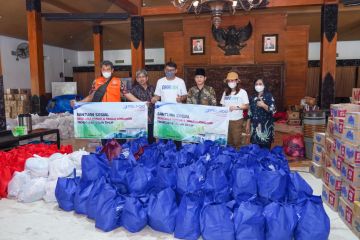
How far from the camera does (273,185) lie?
2223mm

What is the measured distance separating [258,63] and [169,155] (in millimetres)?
6009

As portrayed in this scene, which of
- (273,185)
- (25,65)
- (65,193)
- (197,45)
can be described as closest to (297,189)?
(273,185)

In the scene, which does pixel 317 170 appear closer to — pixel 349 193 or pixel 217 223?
pixel 349 193

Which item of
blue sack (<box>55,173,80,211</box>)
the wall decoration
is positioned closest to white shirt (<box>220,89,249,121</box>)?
blue sack (<box>55,173,80,211</box>)

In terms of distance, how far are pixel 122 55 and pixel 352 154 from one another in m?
11.3

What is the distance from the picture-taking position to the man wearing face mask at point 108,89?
3.55m

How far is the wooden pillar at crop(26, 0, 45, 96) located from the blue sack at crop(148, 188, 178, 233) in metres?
5.26

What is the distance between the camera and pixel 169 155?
2865 millimetres

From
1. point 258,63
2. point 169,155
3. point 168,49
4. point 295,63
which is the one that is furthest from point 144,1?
point 169,155

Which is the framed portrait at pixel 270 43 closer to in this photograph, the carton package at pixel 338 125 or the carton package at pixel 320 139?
the carton package at pixel 320 139

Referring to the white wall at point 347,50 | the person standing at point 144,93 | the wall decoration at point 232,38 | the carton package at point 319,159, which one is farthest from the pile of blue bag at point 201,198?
the white wall at point 347,50

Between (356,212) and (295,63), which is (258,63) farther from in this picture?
(356,212)

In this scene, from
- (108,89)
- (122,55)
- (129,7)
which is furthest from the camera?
(122,55)

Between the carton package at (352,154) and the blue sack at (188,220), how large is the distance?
1.22 metres
